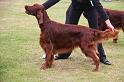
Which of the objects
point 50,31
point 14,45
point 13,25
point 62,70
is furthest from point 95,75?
point 13,25

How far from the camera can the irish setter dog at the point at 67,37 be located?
26.7ft

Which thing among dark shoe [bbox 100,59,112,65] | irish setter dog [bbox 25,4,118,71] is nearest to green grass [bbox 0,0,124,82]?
dark shoe [bbox 100,59,112,65]

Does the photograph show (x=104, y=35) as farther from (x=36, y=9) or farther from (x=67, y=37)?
(x=36, y=9)

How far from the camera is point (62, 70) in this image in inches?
322

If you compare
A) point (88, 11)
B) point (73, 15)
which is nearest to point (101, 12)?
point (88, 11)

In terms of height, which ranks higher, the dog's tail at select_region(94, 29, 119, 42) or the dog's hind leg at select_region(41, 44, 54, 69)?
the dog's tail at select_region(94, 29, 119, 42)

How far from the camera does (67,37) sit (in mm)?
8195

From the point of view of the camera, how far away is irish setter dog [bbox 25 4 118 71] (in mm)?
8148

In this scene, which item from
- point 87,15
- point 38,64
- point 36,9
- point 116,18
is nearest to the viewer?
point 36,9

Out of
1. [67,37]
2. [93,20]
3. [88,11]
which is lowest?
[67,37]

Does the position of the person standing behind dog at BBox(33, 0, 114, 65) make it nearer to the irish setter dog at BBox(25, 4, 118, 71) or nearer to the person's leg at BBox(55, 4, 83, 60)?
the person's leg at BBox(55, 4, 83, 60)

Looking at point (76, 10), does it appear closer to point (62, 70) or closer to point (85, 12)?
point (85, 12)

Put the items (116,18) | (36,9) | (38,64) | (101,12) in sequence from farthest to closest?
(116,18)
(38,64)
(101,12)
(36,9)

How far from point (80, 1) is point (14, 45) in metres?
2.63
